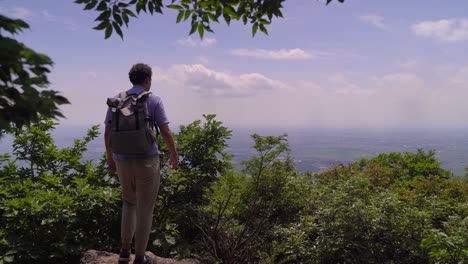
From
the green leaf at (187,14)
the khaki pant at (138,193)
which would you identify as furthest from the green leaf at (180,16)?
the khaki pant at (138,193)

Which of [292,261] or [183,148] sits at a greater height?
[183,148]

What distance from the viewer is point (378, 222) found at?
205 inches

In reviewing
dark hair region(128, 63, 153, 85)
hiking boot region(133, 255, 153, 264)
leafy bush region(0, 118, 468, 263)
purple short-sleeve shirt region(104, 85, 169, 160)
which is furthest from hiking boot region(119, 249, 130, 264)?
dark hair region(128, 63, 153, 85)

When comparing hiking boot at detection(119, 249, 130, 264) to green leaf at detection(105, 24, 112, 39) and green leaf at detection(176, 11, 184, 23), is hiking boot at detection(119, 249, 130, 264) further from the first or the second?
green leaf at detection(176, 11, 184, 23)

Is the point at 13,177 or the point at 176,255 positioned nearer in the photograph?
the point at 176,255

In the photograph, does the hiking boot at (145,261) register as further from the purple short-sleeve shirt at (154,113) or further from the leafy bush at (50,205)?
the purple short-sleeve shirt at (154,113)

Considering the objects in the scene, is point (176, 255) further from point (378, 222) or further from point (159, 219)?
point (378, 222)

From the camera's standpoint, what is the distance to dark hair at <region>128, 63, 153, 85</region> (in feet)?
13.0

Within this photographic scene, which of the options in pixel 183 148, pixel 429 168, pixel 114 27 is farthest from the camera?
pixel 429 168

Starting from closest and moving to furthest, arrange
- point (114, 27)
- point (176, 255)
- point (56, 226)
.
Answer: point (114, 27), point (56, 226), point (176, 255)

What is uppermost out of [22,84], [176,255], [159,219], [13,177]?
[22,84]

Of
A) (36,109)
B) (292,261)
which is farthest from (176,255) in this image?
(36,109)

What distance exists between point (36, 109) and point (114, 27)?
1.38 m

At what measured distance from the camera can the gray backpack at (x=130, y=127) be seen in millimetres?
3594
